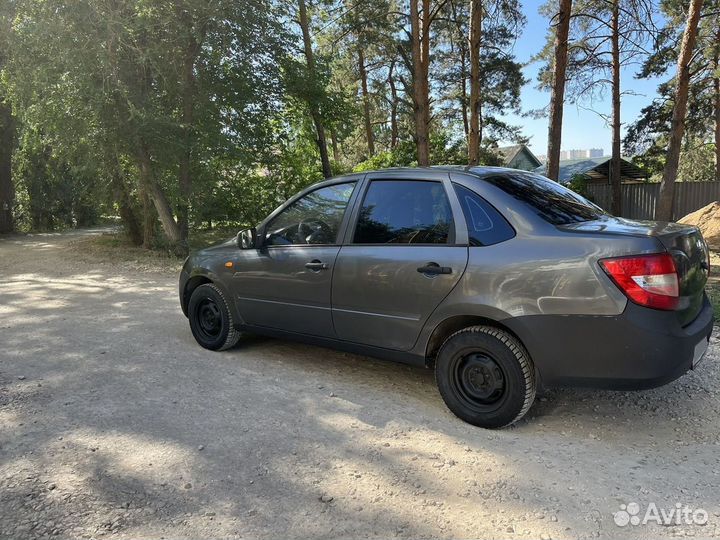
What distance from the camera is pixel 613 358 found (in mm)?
2957

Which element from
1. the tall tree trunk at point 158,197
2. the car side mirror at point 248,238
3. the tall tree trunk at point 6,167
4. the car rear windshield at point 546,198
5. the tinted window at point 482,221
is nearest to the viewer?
the tinted window at point 482,221

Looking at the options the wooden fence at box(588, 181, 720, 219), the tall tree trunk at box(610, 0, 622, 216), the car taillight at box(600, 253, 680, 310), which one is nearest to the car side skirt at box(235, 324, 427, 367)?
the car taillight at box(600, 253, 680, 310)

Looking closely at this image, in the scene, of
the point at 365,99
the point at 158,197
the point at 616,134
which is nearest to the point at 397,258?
the point at 158,197

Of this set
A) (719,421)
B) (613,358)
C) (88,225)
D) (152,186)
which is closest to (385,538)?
(613,358)

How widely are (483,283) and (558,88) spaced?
10.1 meters

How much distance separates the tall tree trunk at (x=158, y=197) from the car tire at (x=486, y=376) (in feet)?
31.8

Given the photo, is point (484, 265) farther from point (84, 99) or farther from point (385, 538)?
point (84, 99)

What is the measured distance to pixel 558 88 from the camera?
11734 millimetres

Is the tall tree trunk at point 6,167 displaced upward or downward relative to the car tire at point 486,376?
upward

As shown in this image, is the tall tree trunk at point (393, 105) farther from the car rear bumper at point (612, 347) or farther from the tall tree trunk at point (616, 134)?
the car rear bumper at point (612, 347)

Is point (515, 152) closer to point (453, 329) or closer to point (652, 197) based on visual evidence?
point (652, 197)

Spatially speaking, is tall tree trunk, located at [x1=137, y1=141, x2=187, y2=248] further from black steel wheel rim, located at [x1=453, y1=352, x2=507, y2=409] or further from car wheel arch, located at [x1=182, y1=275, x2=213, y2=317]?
black steel wheel rim, located at [x1=453, y1=352, x2=507, y2=409]

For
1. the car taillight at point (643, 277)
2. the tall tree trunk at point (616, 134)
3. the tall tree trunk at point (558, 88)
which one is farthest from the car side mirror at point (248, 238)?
the tall tree trunk at point (616, 134)

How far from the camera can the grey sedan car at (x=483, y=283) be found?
2922mm
